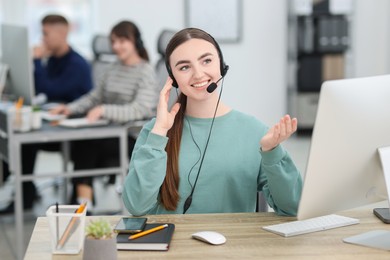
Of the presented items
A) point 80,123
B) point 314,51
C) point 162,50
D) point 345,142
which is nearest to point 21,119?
point 80,123

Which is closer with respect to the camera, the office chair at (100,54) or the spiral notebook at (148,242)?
the spiral notebook at (148,242)

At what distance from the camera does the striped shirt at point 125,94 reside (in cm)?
378

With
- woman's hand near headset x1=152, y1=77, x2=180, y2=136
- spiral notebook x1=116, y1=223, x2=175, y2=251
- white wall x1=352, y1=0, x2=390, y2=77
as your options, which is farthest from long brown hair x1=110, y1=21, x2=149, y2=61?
white wall x1=352, y1=0, x2=390, y2=77

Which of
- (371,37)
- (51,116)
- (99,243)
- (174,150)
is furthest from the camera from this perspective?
(371,37)

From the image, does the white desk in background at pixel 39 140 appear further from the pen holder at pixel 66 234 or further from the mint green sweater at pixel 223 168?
the pen holder at pixel 66 234

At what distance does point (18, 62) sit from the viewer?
379 centimetres

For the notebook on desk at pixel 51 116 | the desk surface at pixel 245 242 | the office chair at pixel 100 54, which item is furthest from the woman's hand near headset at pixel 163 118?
the office chair at pixel 100 54

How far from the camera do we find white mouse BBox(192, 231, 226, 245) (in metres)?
1.71

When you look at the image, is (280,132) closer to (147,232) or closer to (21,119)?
(147,232)

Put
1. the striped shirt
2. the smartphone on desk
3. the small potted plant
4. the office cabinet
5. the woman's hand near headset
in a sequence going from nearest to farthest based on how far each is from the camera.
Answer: the small potted plant
the smartphone on desk
the woman's hand near headset
the striped shirt
the office cabinet

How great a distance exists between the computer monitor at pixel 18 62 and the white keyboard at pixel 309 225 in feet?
7.00

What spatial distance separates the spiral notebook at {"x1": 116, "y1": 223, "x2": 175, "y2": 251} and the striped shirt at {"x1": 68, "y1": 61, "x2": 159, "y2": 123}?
6.71ft

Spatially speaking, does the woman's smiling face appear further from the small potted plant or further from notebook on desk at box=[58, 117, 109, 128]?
notebook on desk at box=[58, 117, 109, 128]

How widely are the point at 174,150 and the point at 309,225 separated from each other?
0.43 metres
